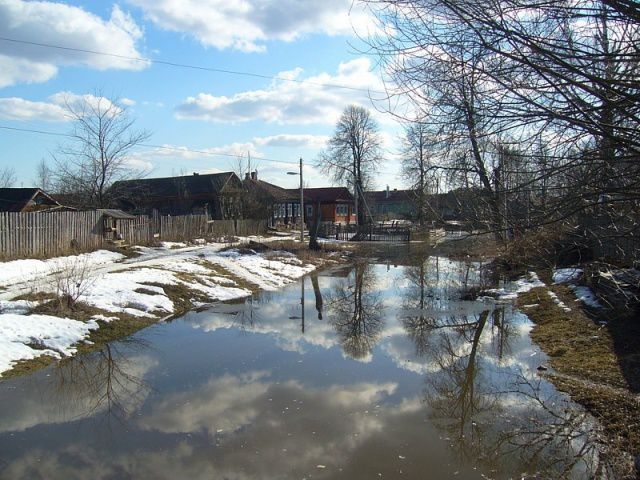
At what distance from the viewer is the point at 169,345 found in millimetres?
9969

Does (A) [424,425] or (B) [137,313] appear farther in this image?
(B) [137,313]

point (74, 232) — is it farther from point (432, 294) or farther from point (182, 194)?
point (182, 194)

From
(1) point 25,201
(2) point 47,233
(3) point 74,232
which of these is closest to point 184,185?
(1) point 25,201

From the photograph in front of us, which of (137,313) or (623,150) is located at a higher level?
(623,150)

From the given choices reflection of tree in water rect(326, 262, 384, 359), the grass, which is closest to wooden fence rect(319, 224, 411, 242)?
reflection of tree in water rect(326, 262, 384, 359)

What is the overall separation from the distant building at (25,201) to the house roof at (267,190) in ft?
60.5

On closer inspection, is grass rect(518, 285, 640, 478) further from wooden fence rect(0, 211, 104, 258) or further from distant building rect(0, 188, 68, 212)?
distant building rect(0, 188, 68, 212)

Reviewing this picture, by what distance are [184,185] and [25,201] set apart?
2198cm

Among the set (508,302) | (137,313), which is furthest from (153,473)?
(508,302)

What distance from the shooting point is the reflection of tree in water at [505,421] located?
523 centimetres

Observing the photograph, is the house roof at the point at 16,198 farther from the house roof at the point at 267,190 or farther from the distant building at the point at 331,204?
the distant building at the point at 331,204

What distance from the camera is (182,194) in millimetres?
50281

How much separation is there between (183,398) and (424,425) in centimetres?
320

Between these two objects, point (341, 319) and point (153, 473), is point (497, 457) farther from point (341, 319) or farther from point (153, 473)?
point (341, 319)
